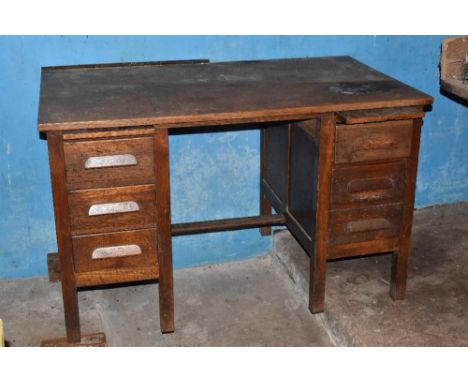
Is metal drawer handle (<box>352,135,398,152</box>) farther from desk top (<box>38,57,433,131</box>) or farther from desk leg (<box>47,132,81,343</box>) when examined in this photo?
desk leg (<box>47,132,81,343</box>)

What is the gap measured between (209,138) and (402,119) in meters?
1.04

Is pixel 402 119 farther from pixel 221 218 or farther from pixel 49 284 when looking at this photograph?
pixel 49 284

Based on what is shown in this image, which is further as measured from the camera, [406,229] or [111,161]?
[406,229]

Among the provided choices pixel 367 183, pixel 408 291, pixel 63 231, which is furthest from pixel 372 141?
pixel 63 231

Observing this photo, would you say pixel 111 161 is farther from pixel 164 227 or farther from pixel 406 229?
pixel 406 229

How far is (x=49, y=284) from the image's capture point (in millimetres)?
3303

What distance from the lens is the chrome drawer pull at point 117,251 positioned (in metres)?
2.55

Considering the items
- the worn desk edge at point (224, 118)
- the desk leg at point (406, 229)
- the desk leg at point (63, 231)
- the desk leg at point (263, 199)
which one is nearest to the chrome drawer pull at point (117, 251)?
the desk leg at point (63, 231)


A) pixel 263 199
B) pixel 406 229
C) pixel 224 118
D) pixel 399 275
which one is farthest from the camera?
pixel 263 199

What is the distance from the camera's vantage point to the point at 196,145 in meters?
3.27

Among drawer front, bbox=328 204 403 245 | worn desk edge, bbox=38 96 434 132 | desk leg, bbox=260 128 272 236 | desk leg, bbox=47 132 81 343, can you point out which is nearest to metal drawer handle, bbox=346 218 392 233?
drawer front, bbox=328 204 403 245

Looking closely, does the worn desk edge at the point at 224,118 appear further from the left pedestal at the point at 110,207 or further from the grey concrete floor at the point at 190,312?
the grey concrete floor at the point at 190,312

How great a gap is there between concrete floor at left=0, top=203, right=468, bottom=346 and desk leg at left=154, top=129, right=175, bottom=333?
7.7 inches

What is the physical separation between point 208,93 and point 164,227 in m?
0.56
